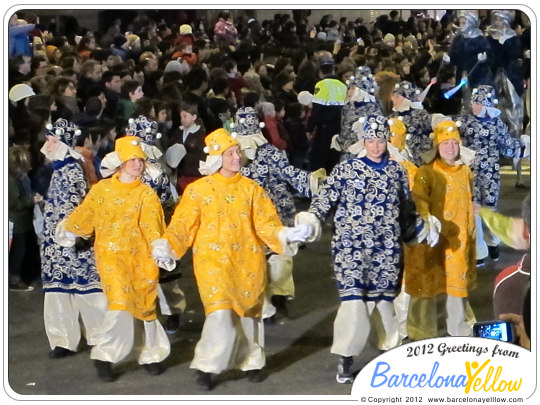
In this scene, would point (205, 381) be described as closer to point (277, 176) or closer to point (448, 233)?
point (277, 176)

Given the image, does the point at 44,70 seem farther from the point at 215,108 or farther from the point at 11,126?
the point at 215,108

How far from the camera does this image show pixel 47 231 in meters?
8.85

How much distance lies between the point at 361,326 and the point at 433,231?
2.08 feet

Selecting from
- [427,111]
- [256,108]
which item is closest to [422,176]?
[427,111]


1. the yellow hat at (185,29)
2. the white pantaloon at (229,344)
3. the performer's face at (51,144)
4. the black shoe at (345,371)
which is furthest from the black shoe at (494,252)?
the performer's face at (51,144)

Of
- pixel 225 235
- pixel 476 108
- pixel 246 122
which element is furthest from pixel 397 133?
pixel 225 235

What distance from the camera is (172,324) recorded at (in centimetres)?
883

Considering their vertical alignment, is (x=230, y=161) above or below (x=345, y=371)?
above

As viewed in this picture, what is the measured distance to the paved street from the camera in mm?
8445

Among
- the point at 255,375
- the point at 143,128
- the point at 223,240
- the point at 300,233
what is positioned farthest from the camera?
the point at 143,128

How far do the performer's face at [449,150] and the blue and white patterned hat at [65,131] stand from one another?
1.97 metres

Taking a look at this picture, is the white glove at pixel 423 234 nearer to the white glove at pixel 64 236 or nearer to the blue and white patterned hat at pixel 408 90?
the blue and white patterned hat at pixel 408 90

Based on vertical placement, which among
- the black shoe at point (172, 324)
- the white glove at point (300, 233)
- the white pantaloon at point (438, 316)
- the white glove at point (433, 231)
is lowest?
the white pantaloon at point (438, 316)

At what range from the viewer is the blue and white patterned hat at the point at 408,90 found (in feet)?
29.3
